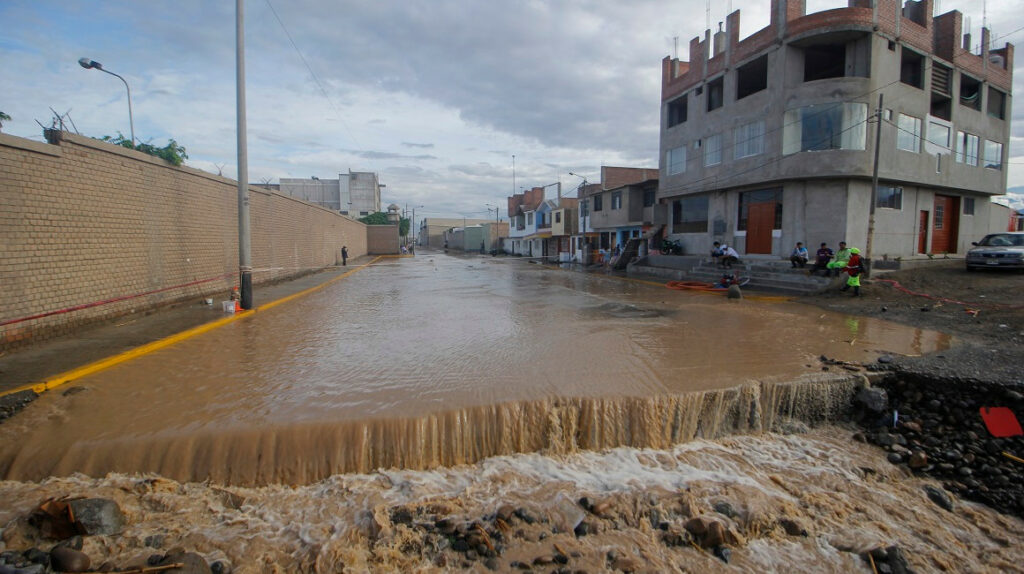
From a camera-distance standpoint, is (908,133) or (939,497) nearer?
(939,497)

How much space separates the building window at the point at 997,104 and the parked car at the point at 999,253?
39.3ft

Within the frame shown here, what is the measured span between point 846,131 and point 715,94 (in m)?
7.60

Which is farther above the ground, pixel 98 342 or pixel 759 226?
pixel 759 226

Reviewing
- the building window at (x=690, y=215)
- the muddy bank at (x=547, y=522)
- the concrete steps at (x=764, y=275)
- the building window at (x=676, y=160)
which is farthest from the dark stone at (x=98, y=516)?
the building window at (x=676, y=160)

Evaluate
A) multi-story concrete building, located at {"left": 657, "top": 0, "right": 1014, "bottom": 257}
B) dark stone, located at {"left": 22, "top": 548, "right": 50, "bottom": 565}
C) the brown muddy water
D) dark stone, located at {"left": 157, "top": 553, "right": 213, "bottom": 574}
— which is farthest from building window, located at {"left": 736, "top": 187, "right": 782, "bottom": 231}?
dark stone, located at {"left": 22, "top": 548, "right": 50, "bottom": 565}

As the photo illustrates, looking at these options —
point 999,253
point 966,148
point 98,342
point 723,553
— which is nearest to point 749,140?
point 999,253

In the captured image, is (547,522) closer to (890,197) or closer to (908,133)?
(890,197)

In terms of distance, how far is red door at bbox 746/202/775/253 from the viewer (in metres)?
20.8

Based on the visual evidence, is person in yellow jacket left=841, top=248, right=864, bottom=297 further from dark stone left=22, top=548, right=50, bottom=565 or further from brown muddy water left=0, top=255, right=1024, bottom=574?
dark stone left=22, top=548, right=50, bottom=565

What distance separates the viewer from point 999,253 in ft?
51.7

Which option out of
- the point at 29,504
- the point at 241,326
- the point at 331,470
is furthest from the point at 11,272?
the point at 331,470

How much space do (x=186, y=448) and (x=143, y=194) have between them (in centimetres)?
783

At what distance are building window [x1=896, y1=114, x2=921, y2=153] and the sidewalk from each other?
24363 millimetres

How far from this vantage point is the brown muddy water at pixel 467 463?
4.00 m
